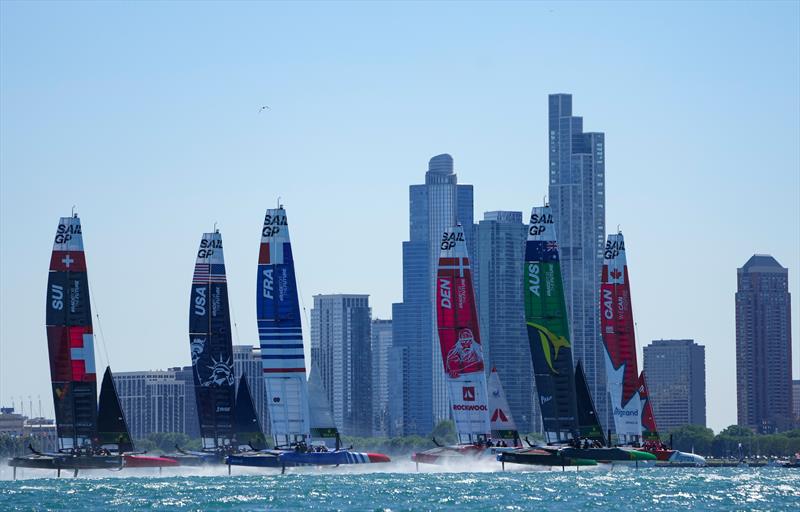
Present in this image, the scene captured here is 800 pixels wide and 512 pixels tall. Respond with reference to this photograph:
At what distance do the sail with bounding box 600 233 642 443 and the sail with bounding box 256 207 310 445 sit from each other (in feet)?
76.0

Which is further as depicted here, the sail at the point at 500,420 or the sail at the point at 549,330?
the sail at the point at 500,420

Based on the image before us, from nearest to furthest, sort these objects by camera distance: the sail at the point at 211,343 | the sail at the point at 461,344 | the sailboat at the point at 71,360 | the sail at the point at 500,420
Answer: the sailboat at the point at 71,360 → the sail at the point at 211,343 → the sail at the point at 461,344 → the sail at the point at 500,420

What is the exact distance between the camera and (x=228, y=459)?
10675 cm

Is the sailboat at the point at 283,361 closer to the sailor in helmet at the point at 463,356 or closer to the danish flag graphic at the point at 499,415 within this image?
the sailor in helmet at the point at 463,356

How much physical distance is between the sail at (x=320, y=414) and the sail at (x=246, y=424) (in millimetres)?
4105

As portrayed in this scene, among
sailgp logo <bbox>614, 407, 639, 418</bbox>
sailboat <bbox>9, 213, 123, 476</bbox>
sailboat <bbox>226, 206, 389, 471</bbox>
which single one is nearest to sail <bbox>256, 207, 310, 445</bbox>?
sailboat <bbox>226, 206, 389, 471</bbox>

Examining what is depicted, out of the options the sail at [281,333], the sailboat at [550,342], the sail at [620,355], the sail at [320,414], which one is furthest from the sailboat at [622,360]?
the sail at [281,333]

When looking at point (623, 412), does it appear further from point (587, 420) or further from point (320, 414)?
point (320, 414)

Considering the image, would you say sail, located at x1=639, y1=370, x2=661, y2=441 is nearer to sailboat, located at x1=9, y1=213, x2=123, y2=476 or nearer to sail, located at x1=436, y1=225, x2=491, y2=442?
sail, located at x1=436, y1=225, x2=491, y2=442

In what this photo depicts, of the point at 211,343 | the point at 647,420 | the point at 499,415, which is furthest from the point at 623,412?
the point at 211,343

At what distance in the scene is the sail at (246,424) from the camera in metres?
114

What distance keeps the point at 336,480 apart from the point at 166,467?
10705 millimetres

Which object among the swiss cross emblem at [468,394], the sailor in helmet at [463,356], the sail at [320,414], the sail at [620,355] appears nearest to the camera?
the sail at [320,414]

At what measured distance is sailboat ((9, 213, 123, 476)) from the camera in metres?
105
